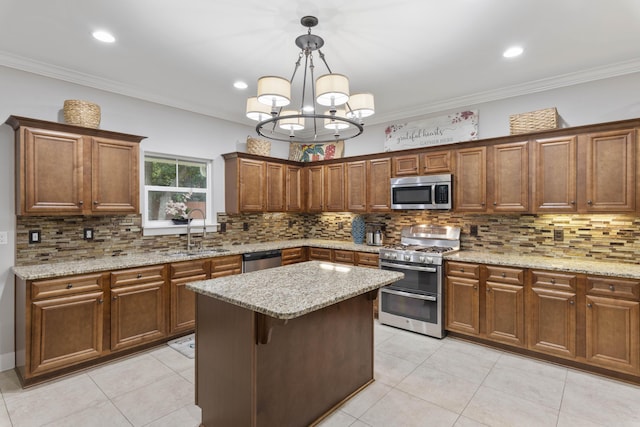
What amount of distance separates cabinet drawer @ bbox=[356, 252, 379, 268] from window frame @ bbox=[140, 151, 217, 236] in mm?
2058

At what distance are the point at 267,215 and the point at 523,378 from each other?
12.8ft

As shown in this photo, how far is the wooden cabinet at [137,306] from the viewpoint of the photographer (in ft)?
10.6

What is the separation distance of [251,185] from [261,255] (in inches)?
41.1

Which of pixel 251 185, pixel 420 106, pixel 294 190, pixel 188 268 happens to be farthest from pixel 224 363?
pixel 420 106

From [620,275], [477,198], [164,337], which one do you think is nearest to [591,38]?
[477,198]

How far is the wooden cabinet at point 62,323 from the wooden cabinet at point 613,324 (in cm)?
441

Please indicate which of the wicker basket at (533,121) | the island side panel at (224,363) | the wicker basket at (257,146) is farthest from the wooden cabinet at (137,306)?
the wicker basket at (533,121)

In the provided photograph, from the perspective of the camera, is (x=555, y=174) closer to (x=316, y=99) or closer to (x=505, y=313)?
(x=505, y=313)

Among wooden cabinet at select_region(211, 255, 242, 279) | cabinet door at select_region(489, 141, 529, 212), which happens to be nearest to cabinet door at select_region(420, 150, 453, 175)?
cabinet door at select_region(489, 141, 529, 212)

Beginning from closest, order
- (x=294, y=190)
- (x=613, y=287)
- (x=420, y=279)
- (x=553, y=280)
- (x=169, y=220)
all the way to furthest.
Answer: (x=613, y=287) → (x=553, y=280) → (x=420, y=279) → (x=169, y=220) → (x=294, y=190)

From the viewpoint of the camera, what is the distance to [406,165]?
14.8 feet

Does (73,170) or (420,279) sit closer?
(73,170)

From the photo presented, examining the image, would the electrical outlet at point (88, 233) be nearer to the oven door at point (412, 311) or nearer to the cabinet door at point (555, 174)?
the oven door at point (412, 311)

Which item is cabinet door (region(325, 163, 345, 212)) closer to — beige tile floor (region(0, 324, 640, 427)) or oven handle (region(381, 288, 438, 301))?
oven handle (region(381, 288, 438, 301))
